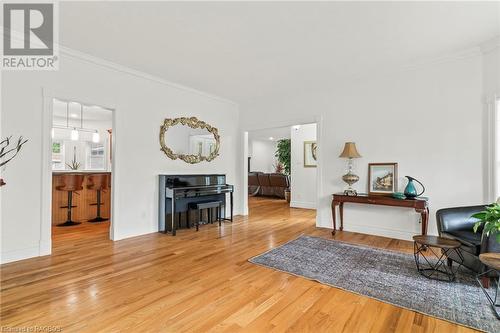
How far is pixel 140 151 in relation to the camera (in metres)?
4.21

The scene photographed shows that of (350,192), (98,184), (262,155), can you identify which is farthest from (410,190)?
(262,155)

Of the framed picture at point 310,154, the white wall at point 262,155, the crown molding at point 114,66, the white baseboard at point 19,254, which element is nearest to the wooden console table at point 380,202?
the framed picture at point 310,154

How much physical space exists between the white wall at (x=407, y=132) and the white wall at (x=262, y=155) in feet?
22.3

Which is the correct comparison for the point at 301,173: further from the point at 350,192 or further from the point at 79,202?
the point at 79,202

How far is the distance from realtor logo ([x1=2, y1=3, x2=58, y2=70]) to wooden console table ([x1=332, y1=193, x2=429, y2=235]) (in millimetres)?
4501

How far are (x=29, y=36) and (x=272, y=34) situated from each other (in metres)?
2.89

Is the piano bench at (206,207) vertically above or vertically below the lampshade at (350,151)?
below

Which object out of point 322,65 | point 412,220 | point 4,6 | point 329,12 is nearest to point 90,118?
point 4,6

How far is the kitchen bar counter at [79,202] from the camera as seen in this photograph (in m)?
4.72

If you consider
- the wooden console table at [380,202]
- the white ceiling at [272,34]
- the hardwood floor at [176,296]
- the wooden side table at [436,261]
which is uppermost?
the white ceiling at [272,34]

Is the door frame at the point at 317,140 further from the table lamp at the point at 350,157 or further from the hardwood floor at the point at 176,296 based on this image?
the hardwood floor at the point at 176,296

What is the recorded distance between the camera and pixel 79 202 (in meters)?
5.10

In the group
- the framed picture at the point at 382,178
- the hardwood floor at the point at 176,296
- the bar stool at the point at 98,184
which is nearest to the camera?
the hardwood floor at the point at 176,296

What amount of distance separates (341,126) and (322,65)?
1236mm
